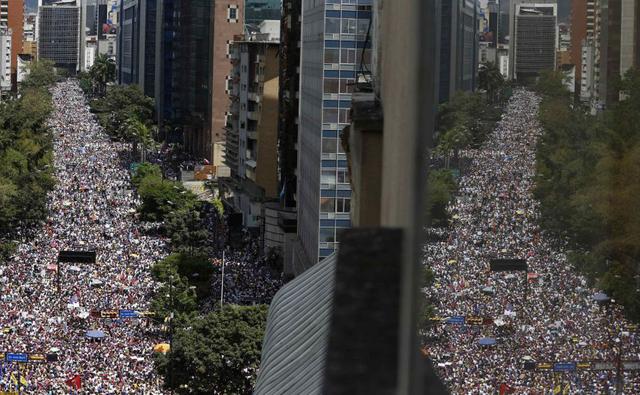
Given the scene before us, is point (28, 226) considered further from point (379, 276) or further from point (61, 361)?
point (379, 276)

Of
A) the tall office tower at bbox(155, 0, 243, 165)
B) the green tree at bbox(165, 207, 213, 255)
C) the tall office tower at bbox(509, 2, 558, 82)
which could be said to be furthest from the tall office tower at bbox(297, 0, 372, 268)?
the tall office tower at bbox(155, 0, 243, 165)

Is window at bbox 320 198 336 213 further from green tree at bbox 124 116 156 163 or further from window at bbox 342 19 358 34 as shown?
green tree at bbox 124 116 156 163

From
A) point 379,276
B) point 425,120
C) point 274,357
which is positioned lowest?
point 274,357

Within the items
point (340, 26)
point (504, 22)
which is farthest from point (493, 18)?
point (340, 26)

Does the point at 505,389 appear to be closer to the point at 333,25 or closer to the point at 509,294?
the point at 509,294

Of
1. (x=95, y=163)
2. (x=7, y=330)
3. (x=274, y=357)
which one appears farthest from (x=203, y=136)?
(x=274, y=357)

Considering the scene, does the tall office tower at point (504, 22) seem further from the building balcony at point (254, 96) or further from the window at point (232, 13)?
the window at point (232, 13)

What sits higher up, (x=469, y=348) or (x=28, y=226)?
(x=469, y=348)
